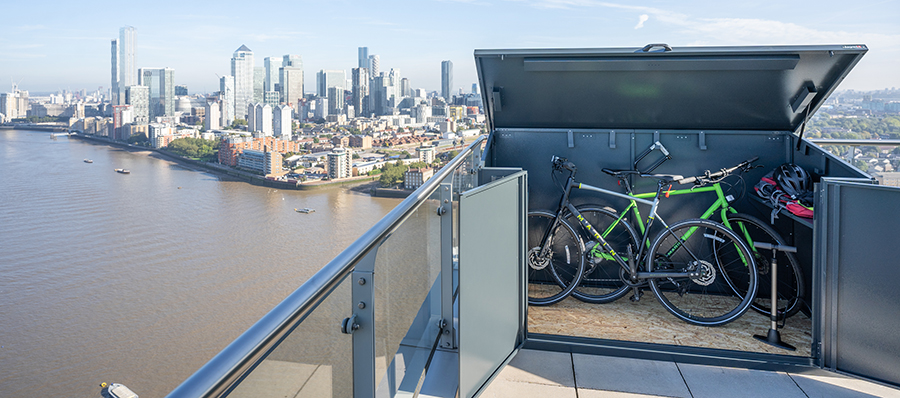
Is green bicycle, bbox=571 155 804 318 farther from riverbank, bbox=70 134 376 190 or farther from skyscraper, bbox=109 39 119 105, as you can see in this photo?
skyscraper, bbox=109 39 119 105

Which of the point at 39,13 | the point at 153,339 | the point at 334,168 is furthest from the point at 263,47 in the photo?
the point at 153,339

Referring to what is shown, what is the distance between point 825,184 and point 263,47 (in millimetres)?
80742

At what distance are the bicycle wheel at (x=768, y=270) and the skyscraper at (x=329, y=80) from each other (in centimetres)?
7708

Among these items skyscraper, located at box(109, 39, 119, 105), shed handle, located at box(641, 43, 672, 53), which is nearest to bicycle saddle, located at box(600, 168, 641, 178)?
shed handle, located at box(641, 43, 672, 53)

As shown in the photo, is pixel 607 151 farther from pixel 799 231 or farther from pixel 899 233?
pixel 899 233

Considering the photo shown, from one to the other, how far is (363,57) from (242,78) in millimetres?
15987

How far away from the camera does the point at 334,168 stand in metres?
42.2

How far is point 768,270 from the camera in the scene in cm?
273

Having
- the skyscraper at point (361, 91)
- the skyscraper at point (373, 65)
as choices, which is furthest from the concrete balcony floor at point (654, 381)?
the skyscraper at point (373, 65)

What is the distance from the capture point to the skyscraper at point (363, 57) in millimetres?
73875

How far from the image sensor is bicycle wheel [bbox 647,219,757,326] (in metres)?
2.58

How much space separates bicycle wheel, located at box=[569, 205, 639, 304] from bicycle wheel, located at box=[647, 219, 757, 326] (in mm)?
A: 173

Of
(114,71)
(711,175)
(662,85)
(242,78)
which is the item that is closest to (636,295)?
(711,175)

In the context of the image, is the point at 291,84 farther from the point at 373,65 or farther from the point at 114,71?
the point at 114,71
